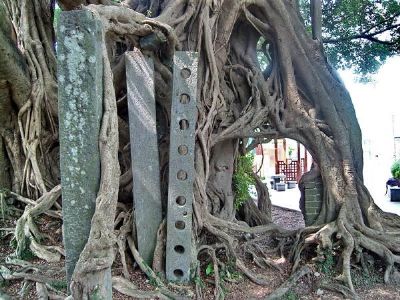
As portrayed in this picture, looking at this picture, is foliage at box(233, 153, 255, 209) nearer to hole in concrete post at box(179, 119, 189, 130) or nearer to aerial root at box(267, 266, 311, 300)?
aerial root at box(267, 266, 311, 300)

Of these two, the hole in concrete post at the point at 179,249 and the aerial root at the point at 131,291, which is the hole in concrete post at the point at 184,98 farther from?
A: the aerial root at the point at 131,291

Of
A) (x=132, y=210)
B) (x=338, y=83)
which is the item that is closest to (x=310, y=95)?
(x=338, y=83)

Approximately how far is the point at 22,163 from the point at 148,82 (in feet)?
5.86

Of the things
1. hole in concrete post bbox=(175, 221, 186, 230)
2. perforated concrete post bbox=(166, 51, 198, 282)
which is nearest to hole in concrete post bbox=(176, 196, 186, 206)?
perforated concrete post bbox=(166, 51, 198, 282)

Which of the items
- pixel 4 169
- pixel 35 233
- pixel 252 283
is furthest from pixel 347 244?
pixel 4 169

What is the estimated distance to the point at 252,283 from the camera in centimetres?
326

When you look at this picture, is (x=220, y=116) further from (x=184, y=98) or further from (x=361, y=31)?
(x=361, y=31)

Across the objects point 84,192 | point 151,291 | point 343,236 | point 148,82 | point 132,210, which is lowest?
point 151,291

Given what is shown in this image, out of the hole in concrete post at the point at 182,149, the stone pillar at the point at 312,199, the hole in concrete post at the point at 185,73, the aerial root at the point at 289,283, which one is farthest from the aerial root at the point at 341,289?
the hole in concrete post at the point at 185,73

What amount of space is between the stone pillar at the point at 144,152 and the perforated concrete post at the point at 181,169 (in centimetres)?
17

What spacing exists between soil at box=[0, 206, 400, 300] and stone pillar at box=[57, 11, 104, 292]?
3.31 ft

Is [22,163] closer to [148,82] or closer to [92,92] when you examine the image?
[148,82]

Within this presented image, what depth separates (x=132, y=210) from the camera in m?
3.27

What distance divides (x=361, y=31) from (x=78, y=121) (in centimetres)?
601
